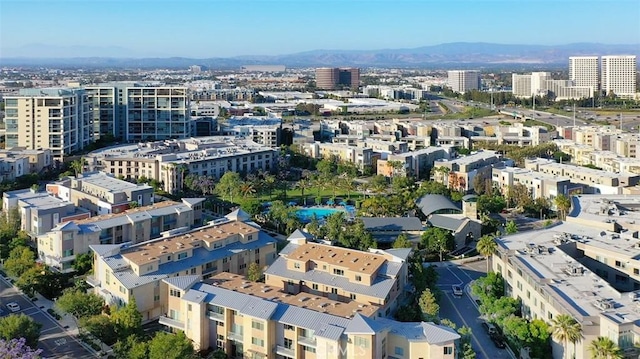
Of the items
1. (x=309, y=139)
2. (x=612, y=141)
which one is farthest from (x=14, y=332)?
(x=612, y=141)

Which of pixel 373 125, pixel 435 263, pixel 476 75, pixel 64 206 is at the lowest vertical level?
pixel 435 263

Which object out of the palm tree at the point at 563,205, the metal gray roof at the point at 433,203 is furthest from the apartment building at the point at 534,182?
the metal gray roof at the point at 433,203

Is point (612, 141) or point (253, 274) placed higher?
point (612, 141)

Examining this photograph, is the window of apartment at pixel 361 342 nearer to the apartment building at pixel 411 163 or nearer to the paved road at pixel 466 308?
the paved road at pixel 466 308

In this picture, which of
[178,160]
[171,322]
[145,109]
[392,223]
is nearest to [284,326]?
[171,322]

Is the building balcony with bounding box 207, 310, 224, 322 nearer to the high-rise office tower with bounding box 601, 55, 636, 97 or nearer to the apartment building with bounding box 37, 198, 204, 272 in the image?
the apartment building with bounding box 37, 198, 204, 272

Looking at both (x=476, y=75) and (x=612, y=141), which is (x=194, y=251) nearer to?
(x=612, y=141)
